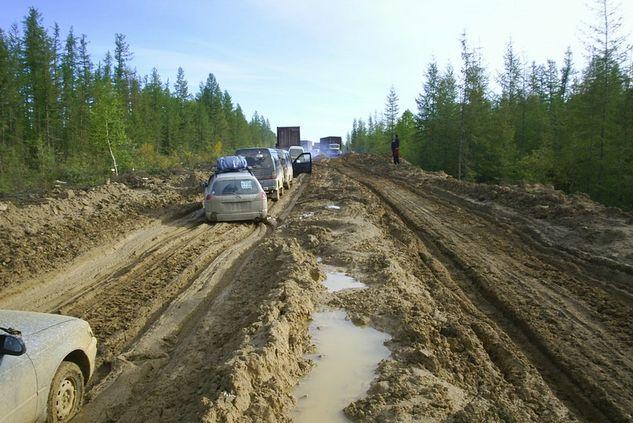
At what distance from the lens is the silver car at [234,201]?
44.5 feet

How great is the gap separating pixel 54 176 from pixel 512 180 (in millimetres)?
28897

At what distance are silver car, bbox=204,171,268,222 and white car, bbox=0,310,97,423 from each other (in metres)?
9.26

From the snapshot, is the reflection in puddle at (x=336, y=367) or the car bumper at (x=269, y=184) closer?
the reflection in puddle at (x=336, y=367)

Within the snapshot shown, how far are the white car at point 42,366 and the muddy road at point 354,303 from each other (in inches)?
15.0

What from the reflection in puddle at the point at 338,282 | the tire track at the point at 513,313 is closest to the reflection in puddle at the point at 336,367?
the reflection in puddle at the point at 338,282

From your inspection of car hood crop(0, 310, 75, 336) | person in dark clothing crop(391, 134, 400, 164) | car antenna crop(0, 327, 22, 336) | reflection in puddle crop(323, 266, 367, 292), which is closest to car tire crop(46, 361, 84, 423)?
car hood crop(0, 310, 75, 336)

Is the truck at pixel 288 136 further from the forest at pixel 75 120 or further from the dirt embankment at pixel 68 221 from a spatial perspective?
the dirt embankment at pixel 68 221

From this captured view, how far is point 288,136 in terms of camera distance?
4372 centimetres

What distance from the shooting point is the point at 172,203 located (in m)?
17.2

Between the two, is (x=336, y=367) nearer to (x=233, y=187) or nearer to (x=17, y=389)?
(x=17, y=389)

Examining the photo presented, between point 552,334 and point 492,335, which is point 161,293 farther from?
point 552,334

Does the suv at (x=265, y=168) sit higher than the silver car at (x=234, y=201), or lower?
higher

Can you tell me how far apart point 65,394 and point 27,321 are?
725 millimetres

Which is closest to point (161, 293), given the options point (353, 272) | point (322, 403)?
point (353, 272)
